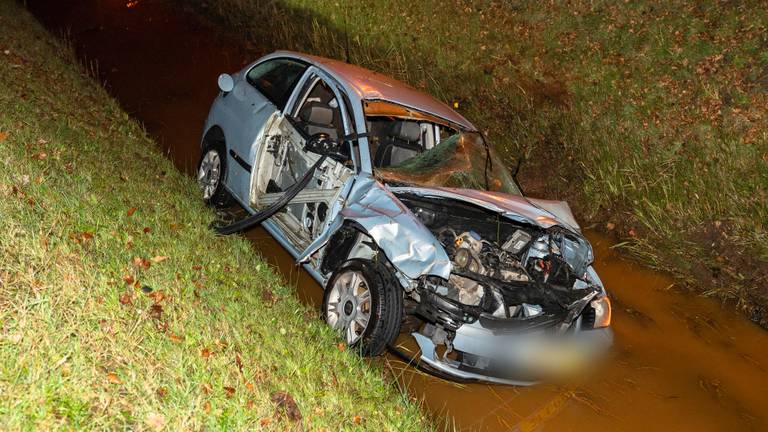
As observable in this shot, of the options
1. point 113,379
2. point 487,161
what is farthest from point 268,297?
point 487,161

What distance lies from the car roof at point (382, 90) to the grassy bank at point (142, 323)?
176 centimetres

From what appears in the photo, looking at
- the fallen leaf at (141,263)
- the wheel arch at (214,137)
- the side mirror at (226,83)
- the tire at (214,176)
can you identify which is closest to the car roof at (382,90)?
the side mirror at (226,83)

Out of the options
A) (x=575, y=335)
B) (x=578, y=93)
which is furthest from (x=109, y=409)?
(x=578, y=93)

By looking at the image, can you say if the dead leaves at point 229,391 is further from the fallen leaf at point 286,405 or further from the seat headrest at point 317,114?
the seat headrest at point 317,114

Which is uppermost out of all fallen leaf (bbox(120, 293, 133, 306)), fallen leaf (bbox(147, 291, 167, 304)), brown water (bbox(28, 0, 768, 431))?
fallen leaf (bbox(120, 293, 133, 306))

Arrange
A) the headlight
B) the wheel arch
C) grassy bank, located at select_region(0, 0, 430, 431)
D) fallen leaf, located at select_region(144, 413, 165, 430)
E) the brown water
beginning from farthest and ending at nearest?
the wheel arch < the headlight < the brown water < grassy bank, located at select_region(0, 0, 430, 431) < fallen leaf, located at select_region(144, 413, 165, 430)

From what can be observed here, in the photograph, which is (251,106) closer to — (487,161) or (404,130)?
(404,130)

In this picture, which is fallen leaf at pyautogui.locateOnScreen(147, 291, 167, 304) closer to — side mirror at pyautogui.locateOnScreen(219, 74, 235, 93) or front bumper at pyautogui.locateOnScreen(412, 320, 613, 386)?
front bumper at pyautogui.locateOnScreen(412, 320, 613, 386)

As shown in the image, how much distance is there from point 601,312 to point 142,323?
11.2 ft

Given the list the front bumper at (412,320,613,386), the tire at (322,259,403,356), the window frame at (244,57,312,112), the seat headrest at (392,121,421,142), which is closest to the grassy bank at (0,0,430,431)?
the tire at (322,259,403,356)

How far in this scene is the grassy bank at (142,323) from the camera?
Answer: 3730 millimetres

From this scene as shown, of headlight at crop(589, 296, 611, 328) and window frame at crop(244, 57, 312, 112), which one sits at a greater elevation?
window frame at crop(244, 57, 312, 112)

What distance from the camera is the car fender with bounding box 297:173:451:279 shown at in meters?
4.94

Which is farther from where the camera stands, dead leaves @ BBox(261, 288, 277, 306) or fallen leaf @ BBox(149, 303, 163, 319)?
dead leaves @ BBox(261, 288, 277, 306)
